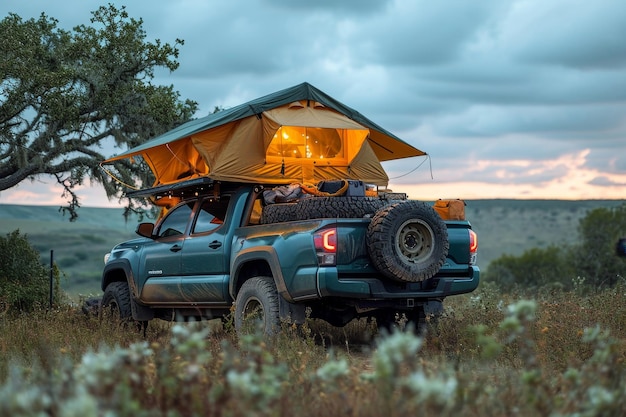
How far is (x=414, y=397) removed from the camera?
408 centimetres

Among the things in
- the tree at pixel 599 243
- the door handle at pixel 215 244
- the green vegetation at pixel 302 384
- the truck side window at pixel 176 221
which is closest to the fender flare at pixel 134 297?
the truck side window at pixel 176 221

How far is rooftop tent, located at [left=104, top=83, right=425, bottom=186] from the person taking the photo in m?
11.5

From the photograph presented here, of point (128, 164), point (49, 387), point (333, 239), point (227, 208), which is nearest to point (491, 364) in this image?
point (333, 239)

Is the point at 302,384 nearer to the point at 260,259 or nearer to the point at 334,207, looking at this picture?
the point at 334,207

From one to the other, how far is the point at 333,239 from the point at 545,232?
9406cm

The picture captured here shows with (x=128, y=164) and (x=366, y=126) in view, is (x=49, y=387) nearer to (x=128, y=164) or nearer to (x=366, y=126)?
(x=366, y=126)

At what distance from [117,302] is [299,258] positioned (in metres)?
4.08

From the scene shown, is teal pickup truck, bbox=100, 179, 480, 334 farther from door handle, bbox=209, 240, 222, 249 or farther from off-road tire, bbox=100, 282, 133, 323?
off-road tire, bbox=100, 282, 133, 323

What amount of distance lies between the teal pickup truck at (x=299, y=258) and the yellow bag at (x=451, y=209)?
16 cm

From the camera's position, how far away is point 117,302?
40.4 ft

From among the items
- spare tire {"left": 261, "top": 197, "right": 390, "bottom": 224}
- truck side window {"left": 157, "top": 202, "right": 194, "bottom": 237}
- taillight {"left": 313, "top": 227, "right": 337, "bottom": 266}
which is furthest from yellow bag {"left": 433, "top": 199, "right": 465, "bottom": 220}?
truck side window {"left": 157, "top": 202, "right": 194, "bottom": 237}

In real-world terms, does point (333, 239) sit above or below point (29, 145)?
below

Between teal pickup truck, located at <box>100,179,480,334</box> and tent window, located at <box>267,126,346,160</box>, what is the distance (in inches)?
42.6

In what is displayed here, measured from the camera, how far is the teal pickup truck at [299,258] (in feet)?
29.3
